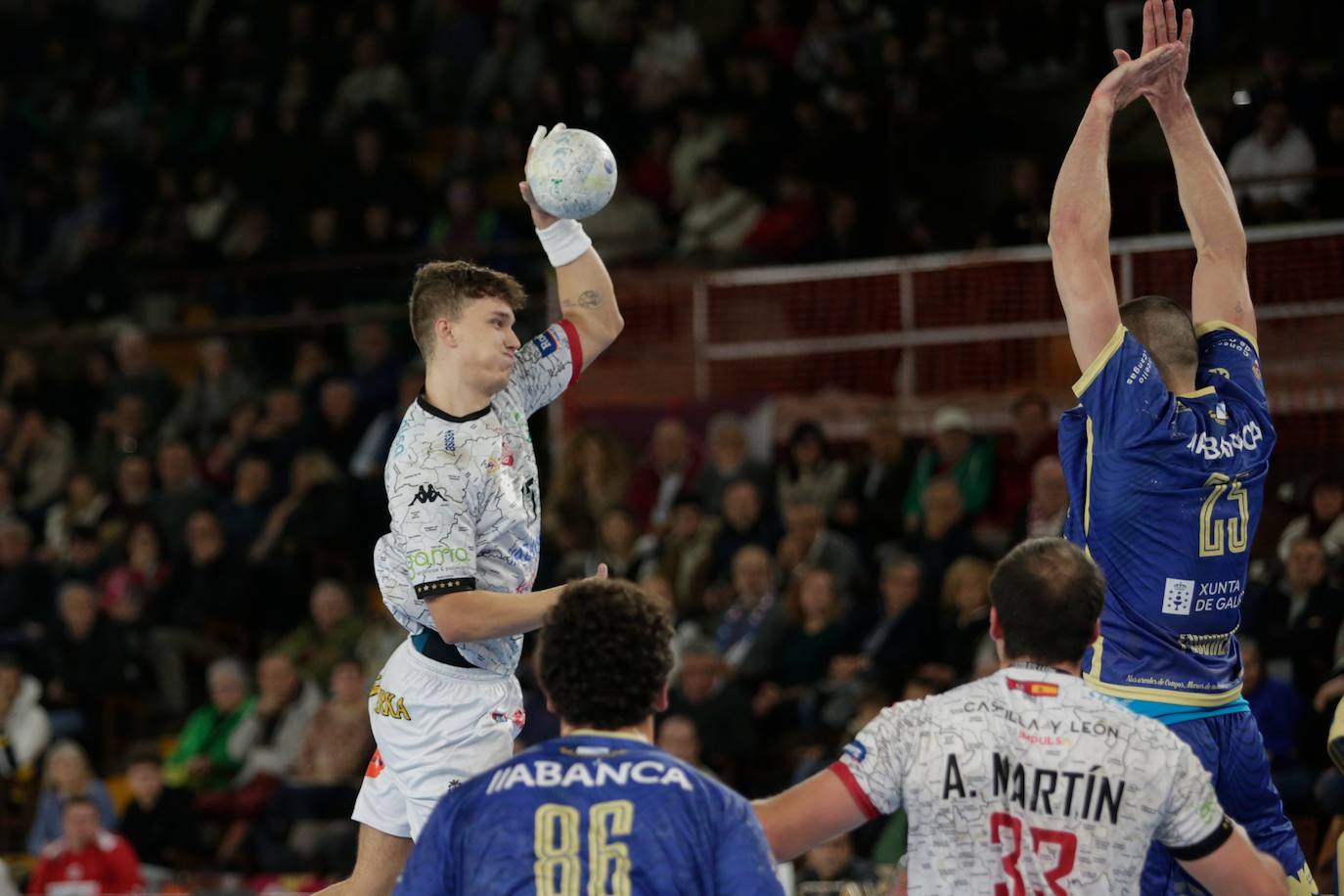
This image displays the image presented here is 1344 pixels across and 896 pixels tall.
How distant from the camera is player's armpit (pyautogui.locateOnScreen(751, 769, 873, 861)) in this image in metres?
4.38

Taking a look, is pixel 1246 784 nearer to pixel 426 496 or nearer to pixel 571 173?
pixel 426 496

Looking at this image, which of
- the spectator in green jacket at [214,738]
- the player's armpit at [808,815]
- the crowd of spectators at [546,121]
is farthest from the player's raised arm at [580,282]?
the spectator in green jacket at [214,738]

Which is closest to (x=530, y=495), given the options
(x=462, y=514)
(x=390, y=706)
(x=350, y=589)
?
(x=462, y=514)

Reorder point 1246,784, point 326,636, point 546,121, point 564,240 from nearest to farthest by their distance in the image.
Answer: point 1246,784 < point 564,240 < point 326,636 < point 546,121

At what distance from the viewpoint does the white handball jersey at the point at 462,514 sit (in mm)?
5547

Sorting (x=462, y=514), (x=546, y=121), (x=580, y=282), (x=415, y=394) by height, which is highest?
(x=546, y=121)

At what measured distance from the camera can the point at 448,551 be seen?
18.2 feet

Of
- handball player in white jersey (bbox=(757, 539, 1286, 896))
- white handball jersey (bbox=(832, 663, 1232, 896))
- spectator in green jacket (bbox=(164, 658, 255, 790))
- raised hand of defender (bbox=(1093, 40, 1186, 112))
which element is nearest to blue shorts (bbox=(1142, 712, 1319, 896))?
handball player in white jersey (bbox=(757, 539, 1286, 896))

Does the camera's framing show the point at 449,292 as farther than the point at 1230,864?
Yes

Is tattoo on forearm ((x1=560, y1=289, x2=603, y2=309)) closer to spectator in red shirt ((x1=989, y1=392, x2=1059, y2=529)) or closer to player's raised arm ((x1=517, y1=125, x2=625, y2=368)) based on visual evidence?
player's raised arm ((x1=517, y1=125, x2=625, y2=368))

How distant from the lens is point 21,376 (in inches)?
686

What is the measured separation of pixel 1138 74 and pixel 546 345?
206 cm

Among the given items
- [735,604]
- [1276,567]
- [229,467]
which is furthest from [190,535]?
[1276,567]

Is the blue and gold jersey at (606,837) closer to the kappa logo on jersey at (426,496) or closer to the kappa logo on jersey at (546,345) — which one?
the kappa logo on jersey at (426,496)
